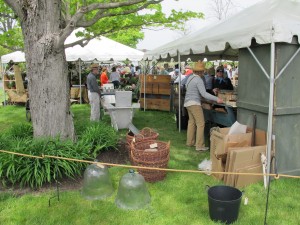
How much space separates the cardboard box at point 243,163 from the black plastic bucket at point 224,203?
839mm

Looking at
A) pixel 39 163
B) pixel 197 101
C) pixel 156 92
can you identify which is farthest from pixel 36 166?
pixel 156 92

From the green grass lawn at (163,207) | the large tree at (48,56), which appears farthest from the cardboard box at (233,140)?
the large tree at (48,56)

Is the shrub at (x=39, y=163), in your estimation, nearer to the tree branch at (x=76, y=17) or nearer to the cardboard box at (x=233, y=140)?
the tree branch at (x=76, y=17)

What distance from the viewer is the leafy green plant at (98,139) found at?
613 centimetres

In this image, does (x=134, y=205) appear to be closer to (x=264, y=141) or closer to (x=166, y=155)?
(x=166, y=155)

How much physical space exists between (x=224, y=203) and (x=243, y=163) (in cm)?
Answer: 128

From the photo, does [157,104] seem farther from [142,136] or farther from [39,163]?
[39,163]

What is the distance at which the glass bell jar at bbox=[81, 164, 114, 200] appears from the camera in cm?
467

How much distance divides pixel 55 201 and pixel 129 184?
1.19 metres

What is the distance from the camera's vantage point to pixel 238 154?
15.9 ft

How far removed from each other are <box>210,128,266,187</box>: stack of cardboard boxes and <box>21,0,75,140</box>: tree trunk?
2.91m

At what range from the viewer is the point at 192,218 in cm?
411

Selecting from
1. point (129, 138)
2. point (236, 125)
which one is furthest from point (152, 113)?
point (236, 125)

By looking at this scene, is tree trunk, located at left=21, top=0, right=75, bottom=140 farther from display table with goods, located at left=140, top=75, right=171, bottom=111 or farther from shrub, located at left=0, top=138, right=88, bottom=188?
display table with goods, located at left=140, top=75, right=171, bottom=111
